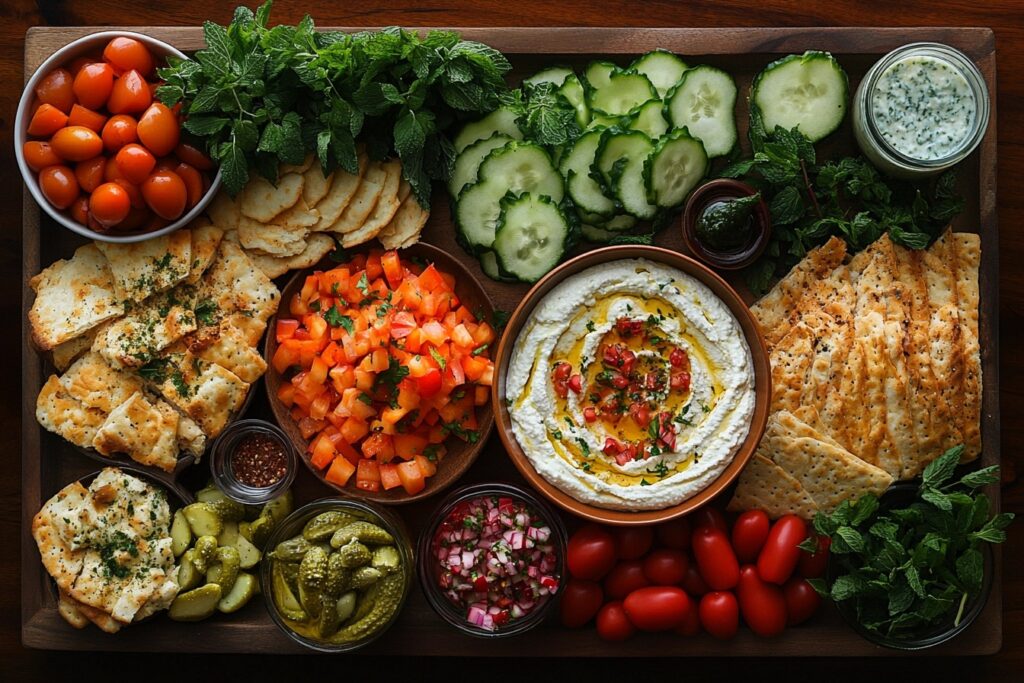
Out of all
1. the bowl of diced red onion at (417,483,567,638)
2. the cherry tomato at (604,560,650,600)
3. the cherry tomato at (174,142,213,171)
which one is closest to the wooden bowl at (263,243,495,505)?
the bowl of diced red onion at (417,483,567,638)

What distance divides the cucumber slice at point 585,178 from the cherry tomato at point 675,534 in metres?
1.53

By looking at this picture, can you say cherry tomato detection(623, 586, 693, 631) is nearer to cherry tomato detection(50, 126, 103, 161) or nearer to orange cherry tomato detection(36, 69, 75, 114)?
cherry tomato detection(50, 126, 103, 161)

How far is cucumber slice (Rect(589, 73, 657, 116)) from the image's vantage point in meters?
4.37

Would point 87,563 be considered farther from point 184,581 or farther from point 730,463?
point 730,463

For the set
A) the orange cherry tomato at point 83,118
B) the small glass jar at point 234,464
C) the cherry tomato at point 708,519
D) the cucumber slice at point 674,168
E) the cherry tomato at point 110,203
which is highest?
the orange cherry tomato at point 83,118

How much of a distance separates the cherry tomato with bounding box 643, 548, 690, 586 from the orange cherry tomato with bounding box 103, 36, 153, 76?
3.34 meters

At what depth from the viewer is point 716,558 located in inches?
167

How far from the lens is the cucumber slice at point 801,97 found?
4371 millimetres

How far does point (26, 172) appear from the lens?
4184 mm

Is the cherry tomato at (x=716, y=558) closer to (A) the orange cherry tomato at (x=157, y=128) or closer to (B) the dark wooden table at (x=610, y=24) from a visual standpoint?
(B) the dark wooden table at (x=610, y=24)

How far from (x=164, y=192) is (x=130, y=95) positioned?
0.48 meters

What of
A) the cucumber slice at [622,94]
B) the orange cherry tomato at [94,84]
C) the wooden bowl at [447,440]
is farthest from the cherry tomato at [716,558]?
the orange cherry tomato at [94,84]

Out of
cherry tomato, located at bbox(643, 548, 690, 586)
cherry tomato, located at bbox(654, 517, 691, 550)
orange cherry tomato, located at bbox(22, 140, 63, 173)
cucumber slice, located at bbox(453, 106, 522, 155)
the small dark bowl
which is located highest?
orange cherry tomato, located at bbox(22, 140, 63, 173)

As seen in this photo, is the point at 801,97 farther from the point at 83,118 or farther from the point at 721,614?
the point at 83,118
